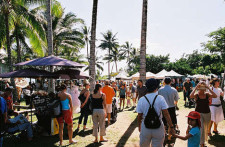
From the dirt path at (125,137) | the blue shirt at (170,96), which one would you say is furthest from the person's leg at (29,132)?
the blue shirt at (170,96)

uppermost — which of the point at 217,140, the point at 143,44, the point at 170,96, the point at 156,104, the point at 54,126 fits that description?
the point at 143,44

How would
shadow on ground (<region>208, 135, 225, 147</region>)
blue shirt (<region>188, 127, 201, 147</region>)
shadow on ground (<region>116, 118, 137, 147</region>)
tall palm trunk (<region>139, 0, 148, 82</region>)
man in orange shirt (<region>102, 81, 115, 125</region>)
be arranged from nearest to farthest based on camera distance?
blue shirt (<region>188, 127, 201, 147</region>)
shadow on ground (<region>208, 135, 225, 147</region>)
shadow on ground (<region>116, 118, 137, 147</region>)
man in orange shirt (<region>102, 81, 115, 125</region>)
tall palm trunk (<region>139, 0, 148, 82</region>)

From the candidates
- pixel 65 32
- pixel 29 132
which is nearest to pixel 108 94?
pixel 29 132

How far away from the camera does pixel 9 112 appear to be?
21.3 ft

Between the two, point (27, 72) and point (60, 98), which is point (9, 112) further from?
point (60, 98)

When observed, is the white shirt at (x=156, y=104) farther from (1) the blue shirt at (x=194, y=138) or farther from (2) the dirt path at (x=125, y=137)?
(2) the dirt path at (x=125, y=137)

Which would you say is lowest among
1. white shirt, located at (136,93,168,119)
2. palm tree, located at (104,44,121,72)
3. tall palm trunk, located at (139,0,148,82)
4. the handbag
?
the handbag

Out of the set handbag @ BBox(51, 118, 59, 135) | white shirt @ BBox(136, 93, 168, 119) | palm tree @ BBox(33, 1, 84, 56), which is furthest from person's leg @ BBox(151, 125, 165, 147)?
palm tree @ BBox(33, 1, 84, 56)

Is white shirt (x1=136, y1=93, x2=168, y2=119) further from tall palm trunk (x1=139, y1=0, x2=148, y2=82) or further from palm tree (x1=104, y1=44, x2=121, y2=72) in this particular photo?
palm tree (x1=104, y1=44, x2=121, y2=72)

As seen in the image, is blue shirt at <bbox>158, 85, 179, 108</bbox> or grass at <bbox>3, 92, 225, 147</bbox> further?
grass at <bbox>3, 92, 225, 147</bbox>

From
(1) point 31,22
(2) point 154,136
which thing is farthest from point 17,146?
(1) point 31,22

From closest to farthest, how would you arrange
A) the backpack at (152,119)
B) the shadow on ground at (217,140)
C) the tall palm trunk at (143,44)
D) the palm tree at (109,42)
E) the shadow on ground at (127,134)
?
the backpack at (152,119) < the shadow on ground at (217,140) < the shadow on ground at (127,134) < the tall palm trunk at (143,44) < the palm tree at (109,42)

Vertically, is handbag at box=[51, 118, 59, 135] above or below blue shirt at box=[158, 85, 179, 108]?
below

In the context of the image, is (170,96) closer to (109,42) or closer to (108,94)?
(108,94)
